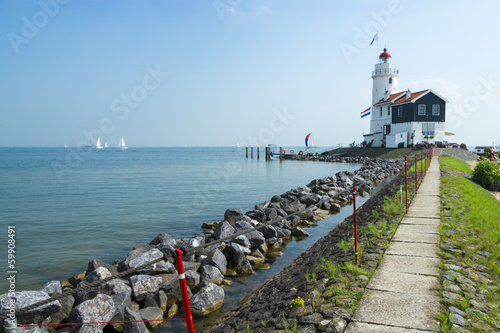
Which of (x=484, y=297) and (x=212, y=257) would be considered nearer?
(x=484, y=297)

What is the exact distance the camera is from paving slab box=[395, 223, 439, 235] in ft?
25.0

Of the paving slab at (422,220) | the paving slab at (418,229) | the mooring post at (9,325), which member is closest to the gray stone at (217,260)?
the paving slab at (418,229)

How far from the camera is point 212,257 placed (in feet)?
27.1

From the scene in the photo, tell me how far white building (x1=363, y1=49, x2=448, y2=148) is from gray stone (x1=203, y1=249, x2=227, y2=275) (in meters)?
45.6

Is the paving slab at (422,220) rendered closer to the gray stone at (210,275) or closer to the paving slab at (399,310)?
the paving slab at (399,310)

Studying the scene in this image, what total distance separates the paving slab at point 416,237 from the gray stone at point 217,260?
12.5 ft

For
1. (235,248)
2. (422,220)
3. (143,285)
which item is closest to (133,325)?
(143,285)

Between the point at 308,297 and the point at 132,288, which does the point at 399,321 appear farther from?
the point at 132,288

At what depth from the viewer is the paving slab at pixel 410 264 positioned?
5.37 meters

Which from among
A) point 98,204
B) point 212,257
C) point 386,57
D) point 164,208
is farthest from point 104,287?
point 386,57

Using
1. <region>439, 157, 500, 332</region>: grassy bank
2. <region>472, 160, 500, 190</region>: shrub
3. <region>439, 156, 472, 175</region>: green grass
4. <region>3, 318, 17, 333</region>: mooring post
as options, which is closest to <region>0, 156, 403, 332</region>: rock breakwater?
<region>3, 318, 17, 333</region>: mooring post

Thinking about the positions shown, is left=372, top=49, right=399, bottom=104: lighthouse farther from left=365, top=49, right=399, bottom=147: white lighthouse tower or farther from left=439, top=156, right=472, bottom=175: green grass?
left=439, top=156, right=472, bottom=175: green grass

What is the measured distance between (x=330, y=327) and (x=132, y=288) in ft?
13.9

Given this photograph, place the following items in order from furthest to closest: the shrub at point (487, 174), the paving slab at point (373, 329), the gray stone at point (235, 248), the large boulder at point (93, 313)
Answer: the shrub at point (487, 174)
the gray stone at point (235, 248)
the large boulder at point (93, 313)
the paving slab at point (373, 329)
